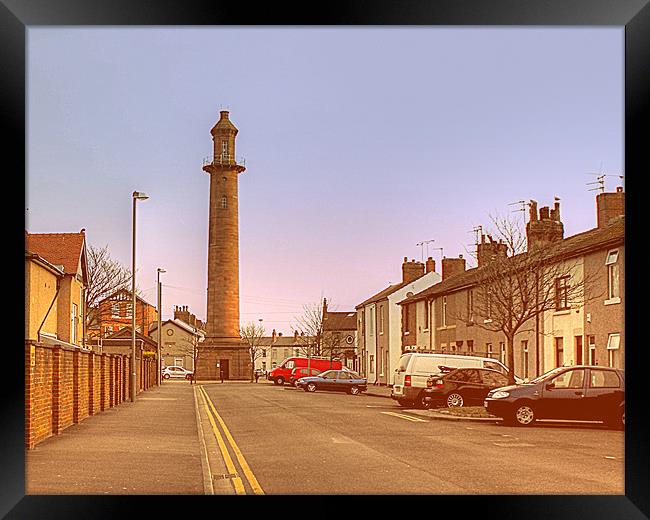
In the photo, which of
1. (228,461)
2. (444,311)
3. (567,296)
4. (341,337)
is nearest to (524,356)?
(567,296)

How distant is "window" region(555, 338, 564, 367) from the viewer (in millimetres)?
32312

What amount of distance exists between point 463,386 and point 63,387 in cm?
1371

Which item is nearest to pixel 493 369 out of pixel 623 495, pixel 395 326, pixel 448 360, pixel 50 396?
pixel 448 360

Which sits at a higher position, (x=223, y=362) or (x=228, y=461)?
(x=228, y=461)

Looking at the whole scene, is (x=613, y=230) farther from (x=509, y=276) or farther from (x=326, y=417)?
(x=326, y=417)

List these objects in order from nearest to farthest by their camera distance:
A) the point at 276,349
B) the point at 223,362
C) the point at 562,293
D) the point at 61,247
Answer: the point at 562,293 < the point at 61,247 < the point at 223,362 < the point at 276,349

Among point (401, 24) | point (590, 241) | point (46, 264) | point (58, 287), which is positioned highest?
point (401, 24)

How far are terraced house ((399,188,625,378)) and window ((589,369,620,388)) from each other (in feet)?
12.4

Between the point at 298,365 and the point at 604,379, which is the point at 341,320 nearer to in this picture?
the point at 298,365

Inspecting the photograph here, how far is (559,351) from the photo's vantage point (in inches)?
1281

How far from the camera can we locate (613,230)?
1163 inches

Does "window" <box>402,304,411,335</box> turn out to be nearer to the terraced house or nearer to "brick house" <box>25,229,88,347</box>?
the terraced house

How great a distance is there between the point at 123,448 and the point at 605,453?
833 cm

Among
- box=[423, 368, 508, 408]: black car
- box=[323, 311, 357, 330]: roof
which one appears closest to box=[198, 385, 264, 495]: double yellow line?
box=[423, 368, 508, 408]: black car
